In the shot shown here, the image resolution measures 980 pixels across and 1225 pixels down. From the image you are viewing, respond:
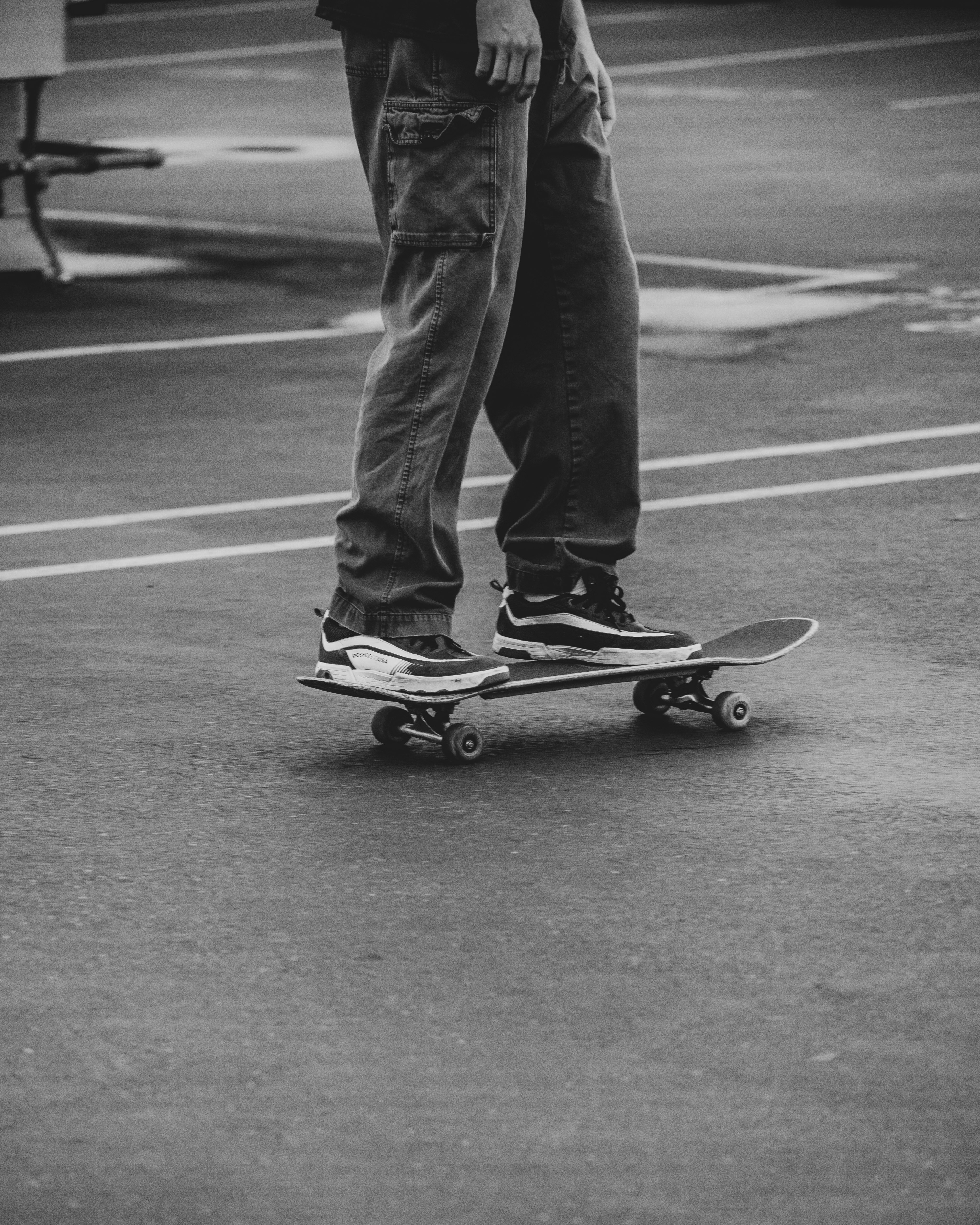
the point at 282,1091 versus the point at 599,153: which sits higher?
the point at 599,153

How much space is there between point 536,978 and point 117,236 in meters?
10.9

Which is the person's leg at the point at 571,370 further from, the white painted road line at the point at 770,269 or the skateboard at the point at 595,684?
the white painted road line at the point at 770,269

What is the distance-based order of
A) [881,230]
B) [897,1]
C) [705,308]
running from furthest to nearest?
1. [897,1]
2. [881,230]
3. [705,308]

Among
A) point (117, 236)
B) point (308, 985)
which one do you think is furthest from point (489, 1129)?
point (117, 236)

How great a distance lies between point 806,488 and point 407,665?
112 inches

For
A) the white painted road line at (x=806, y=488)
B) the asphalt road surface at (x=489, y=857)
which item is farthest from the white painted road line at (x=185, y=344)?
the white painted road line at (x=806, y=488)

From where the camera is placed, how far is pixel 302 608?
6.09 metres

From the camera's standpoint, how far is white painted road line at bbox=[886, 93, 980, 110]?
2009 centimetres

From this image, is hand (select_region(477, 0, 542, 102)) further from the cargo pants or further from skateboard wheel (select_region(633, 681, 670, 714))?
skateboard wheel (select_region(633, 681, 670, 714))

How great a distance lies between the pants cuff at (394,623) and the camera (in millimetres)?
4898

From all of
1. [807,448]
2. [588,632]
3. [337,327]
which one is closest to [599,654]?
[588,632]

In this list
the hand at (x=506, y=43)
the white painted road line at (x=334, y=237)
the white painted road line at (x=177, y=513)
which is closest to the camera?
the hand at (x=506, y=43)

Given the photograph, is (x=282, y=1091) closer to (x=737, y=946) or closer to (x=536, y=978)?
(x=536, y=978)

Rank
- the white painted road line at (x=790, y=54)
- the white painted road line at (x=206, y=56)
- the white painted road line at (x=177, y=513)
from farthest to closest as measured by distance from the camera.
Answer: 1. the white painted road line at (x=206, y=56)
2. the white painted road line at (x=790, y=54)
3. the white painted road line at (x=177, y=513)
